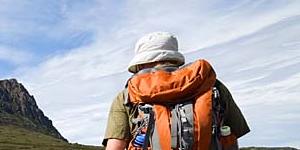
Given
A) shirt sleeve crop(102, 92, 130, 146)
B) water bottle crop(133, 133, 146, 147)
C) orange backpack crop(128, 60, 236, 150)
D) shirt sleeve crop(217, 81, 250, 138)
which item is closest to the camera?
orange backpack crop(128, 60, 236, 150)

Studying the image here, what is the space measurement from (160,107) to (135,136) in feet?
1.53

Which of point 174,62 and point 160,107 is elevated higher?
point 174,62

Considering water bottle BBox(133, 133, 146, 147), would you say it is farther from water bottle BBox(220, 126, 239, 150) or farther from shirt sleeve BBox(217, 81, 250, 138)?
shirt sleeve BBox(217, 81, 250, 138)

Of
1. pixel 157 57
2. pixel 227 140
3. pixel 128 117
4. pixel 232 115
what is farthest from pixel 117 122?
pixel 232 115

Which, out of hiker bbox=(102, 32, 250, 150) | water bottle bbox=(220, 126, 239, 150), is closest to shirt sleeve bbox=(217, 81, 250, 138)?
hiker bbox=(102, 32, 250, 150)

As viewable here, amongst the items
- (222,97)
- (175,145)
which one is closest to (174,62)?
(222,97)

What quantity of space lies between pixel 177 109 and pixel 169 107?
0.35ft

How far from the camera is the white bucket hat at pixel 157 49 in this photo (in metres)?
6.33

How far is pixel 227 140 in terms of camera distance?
6238 mm

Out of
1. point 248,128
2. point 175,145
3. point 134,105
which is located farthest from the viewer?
point 248,128

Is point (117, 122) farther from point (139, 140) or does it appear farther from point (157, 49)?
point (157, 49)

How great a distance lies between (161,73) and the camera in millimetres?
6121

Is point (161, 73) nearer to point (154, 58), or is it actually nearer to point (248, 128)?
point (154, 58)

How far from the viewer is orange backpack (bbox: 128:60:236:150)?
230 inches
